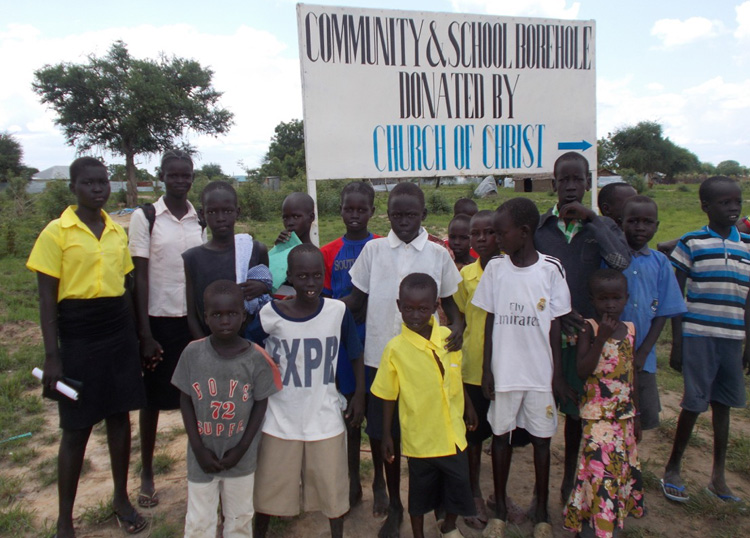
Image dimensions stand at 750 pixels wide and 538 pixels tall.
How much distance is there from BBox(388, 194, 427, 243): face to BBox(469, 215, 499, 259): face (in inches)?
15.2

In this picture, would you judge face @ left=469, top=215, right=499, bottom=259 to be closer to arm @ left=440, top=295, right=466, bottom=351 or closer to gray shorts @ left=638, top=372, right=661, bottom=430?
arm @ left=440, top=295, right=466, bottom=351

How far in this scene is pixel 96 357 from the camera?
8.27 feet

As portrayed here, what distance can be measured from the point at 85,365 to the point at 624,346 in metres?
2.63

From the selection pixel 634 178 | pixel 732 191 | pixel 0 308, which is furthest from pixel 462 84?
pixel 634 178

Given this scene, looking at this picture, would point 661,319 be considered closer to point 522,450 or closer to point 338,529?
point 522,450

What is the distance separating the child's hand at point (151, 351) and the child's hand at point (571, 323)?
2106mm

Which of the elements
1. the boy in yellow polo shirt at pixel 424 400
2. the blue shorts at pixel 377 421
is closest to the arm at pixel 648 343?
the boy in yellow polo shirt at pixel 424 400

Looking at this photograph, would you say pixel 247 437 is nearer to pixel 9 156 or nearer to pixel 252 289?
pixel 252 289

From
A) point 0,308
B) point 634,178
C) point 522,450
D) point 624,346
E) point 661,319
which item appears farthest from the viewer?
point 634,178

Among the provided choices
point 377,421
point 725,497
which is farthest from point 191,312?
point 725,497

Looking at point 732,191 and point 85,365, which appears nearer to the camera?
point 85,365

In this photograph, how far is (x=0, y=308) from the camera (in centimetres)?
688

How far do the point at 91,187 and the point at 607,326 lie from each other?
2.57m

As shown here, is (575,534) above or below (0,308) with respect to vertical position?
below
